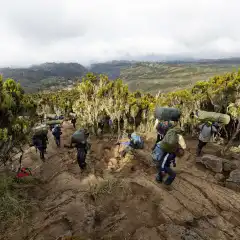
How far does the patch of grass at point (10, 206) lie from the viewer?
5796 millimetres

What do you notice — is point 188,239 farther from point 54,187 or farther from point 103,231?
point 54,187

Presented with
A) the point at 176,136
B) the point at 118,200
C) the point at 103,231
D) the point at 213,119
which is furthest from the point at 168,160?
the point at 213,119

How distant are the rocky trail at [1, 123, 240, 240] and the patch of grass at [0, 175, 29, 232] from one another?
1.00 feet

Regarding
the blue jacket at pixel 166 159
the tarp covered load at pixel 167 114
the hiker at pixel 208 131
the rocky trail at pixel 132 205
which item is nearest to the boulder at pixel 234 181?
the rocky trail at pixel 132 205

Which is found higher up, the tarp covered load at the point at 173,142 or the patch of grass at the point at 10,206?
the tarp covered load at the point at 173,142

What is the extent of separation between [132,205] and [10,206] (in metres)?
3.87

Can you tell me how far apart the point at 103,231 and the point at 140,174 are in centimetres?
365

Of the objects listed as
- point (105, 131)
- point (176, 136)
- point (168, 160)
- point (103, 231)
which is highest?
point (176, 136)

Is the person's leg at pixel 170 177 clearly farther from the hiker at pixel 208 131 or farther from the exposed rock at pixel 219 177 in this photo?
the hiker at pixel 208 131

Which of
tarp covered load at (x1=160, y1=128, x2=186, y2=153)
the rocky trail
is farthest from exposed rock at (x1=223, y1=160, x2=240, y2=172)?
tarp covered load at (x1=160, y1=128, x2=186, y2=153)

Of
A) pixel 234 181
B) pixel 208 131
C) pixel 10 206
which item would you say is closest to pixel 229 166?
pixel 234 181

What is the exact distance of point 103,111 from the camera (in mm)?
18344

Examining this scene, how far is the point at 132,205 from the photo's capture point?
631 cm

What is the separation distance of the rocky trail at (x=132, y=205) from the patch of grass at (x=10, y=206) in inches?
12.0
